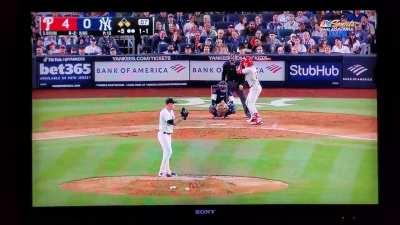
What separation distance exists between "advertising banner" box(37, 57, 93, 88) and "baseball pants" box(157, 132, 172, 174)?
0.58 metres

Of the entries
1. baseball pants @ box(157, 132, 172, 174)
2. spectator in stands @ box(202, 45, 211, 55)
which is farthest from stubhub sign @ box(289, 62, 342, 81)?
baseball pants @ box(157, 132, 172, 174)

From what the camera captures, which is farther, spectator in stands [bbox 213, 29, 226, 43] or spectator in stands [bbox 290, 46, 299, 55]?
spectator in stands [bbox 290, 46, 299, 55]

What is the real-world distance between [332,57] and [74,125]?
5.55ft

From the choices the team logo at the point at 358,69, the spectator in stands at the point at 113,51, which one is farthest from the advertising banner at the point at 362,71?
the spectator in stands at the point at 113,51

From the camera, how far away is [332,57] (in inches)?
158

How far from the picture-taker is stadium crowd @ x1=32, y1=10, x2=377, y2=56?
392 cm

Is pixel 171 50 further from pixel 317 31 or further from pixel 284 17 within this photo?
pixel 317 31

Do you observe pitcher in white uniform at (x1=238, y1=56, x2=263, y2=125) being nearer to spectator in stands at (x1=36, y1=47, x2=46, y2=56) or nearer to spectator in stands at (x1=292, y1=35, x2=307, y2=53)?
spectator in stands at (x1=292, y1=35, x2=307, y2=53)

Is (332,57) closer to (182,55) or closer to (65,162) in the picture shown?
(182,55)

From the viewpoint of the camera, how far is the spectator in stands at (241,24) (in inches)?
154
